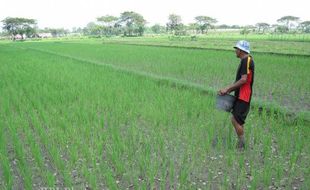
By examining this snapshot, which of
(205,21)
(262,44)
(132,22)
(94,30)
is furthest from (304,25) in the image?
(94,30)

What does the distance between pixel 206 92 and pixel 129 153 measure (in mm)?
3455

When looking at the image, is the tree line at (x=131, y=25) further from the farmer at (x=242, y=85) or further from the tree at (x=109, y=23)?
the farmer at (x=242, y=85)

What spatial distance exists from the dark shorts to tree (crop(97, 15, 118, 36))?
76.6 meters

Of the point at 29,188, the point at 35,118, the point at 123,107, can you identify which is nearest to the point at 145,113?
the point at 123,107

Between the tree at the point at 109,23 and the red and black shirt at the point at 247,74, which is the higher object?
the tree at the point at 109,23

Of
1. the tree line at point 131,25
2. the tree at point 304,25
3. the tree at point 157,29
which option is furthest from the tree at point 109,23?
the tree at point 304,25

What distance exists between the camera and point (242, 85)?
3307 mm

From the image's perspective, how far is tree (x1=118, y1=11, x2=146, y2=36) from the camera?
236ft

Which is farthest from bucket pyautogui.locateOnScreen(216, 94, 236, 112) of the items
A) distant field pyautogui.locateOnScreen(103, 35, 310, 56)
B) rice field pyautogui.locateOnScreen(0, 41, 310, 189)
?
distant field pyautogui.locateOnScreen(103, 35, 310, 56)

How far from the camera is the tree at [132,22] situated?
2832 inches

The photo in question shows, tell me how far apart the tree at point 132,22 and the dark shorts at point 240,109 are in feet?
228

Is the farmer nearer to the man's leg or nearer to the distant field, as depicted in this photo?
the man's leg

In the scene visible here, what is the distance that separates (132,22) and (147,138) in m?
74.8

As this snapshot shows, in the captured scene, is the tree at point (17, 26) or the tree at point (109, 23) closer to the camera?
the tree at point (17, 26)
